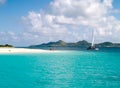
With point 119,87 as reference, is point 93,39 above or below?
above

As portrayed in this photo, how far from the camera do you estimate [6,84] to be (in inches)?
1051

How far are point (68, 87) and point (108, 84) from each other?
4831 mm

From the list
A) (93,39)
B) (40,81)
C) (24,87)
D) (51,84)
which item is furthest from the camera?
(93,39)

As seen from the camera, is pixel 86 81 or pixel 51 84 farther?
pixel 86 81

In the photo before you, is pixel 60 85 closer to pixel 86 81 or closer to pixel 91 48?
pixel 86 81

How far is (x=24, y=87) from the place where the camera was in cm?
2523

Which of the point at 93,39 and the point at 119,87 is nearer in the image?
the point at 119,87

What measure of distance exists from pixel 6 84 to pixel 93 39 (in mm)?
132246

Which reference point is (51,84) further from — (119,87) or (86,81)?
(119,87)

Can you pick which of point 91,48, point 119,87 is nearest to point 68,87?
point 119,87

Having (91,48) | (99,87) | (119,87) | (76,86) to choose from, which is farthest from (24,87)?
(91,48)

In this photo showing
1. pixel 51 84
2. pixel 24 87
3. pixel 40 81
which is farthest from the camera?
pixel 40 81

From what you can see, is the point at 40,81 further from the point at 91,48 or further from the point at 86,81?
the point at 91,48

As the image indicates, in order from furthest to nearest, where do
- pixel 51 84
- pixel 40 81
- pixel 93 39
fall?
pixel 93 39 → pixel 40 81 → pixel 51 84
